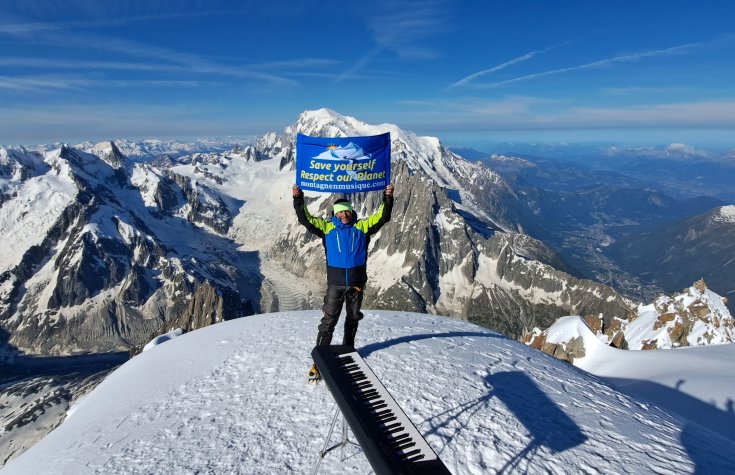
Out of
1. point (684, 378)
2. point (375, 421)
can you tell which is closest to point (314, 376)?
point (375, 421)

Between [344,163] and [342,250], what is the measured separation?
5.93m

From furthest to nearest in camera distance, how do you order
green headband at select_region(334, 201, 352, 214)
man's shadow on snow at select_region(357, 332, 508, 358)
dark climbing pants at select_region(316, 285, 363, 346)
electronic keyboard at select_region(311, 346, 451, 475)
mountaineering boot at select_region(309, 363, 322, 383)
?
1. man's shadow on snow at select_region(357, 332, 508, 358)
2. mountaineering boot at select_region(309, 363, 322, 383)
3. dark climbing pants at select_region(316, 285, 363, 346)
4. green headband at select_region(334, 201, 352, 214)
5. electronic keyboard at select_region(311, 346, 451, 475)

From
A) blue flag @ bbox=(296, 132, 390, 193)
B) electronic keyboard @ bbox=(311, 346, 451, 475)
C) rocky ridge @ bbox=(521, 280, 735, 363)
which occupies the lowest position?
rocky ridge @ bbox=(521, 280, 735, 363)

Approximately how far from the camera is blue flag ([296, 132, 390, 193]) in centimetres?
1716

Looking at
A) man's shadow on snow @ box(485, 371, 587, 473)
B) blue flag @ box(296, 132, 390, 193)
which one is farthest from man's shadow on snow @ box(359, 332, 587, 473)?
blue flag @ box(296, 132, 390, 193)

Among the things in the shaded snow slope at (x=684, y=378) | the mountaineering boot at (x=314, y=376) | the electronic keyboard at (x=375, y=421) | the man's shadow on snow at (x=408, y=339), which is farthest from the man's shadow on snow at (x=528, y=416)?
the shaded snow slope at (x=684, y=378)

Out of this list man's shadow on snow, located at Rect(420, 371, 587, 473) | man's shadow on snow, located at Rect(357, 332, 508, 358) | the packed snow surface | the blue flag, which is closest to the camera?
the packed snow surface

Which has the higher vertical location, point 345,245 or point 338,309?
point 345,245

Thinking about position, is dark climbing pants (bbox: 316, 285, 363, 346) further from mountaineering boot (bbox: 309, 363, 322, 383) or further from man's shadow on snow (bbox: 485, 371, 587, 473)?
man's shadow on snow (bbox: 485, 371, 587, 473)

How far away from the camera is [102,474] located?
31.5 ft

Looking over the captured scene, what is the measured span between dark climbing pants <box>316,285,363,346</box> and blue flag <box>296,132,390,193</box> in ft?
18.1

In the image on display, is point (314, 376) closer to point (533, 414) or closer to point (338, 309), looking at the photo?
point (338, 309)

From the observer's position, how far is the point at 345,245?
1245cm

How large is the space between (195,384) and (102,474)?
445cm
